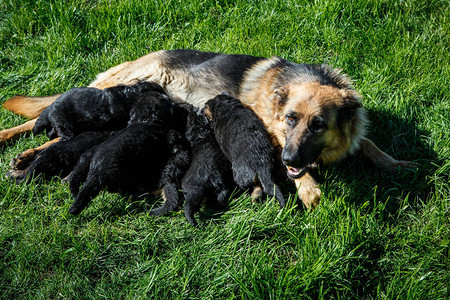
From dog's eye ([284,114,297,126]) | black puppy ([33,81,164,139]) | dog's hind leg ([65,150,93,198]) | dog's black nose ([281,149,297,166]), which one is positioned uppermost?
dog's eye ([284,114,297,126])

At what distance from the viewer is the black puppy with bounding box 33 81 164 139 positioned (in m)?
4.21

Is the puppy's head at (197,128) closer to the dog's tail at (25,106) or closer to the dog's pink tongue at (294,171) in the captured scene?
the dog's pink tongue at (294,171)

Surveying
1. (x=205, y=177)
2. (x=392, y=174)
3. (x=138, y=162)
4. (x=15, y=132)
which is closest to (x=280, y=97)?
(x=205, y=177)

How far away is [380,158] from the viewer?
4.27 metres

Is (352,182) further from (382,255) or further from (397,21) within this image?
(397,21)

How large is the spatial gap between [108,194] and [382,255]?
2763mm

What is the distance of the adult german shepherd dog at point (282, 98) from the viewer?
12.2ft

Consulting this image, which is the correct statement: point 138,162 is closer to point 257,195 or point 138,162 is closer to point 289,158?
point 257,195

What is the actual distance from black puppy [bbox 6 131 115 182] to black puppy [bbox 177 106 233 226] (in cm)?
114

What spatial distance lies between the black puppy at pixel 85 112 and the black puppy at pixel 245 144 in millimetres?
1147

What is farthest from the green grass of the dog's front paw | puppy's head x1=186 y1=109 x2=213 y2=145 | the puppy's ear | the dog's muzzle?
the puppy's ear

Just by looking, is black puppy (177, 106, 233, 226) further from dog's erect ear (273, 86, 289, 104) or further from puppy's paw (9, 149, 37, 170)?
puppy's paw (9, 149, 37, 170)

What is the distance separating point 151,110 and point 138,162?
72 cm

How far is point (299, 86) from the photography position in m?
4.08
